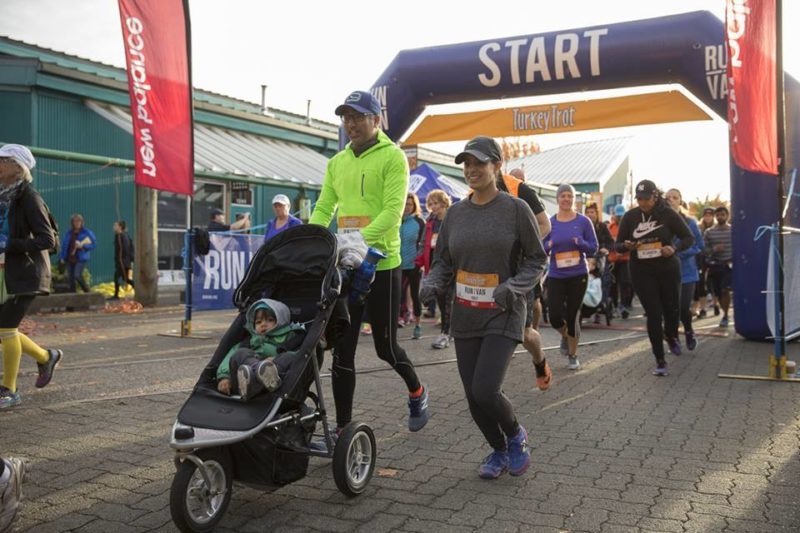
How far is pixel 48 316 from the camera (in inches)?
494

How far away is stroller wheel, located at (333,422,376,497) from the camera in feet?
12.3

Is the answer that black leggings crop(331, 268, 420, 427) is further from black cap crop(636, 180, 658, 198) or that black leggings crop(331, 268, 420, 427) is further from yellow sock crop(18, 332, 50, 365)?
black cap crop(636, 180, 658, 198)

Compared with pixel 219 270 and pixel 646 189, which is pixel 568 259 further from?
pixel 219 270

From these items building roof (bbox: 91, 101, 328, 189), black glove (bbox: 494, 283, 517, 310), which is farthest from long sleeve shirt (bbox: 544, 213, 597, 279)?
building roof (bbox: 91, 101, 328, 189)

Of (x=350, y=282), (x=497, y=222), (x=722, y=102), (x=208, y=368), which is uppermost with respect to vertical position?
(x=722, y=102)

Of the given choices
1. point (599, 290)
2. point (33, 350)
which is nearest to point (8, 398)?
point (33, 350)

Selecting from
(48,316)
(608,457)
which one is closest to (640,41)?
(608,457)

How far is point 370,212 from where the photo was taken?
4.72m

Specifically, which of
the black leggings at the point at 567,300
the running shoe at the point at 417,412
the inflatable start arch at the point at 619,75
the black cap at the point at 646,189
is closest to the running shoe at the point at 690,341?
the inflatable start arch at the point at 619,75

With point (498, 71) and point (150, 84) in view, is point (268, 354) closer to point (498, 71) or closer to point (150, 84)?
point (150, 84)

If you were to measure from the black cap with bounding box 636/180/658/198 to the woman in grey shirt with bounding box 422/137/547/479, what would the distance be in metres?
3.98

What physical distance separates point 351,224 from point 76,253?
12156mm

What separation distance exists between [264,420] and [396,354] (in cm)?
158

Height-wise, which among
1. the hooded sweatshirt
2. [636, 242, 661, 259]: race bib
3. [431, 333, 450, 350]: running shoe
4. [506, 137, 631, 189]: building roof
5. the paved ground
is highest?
[506, 137, 631, 189]: building roof
